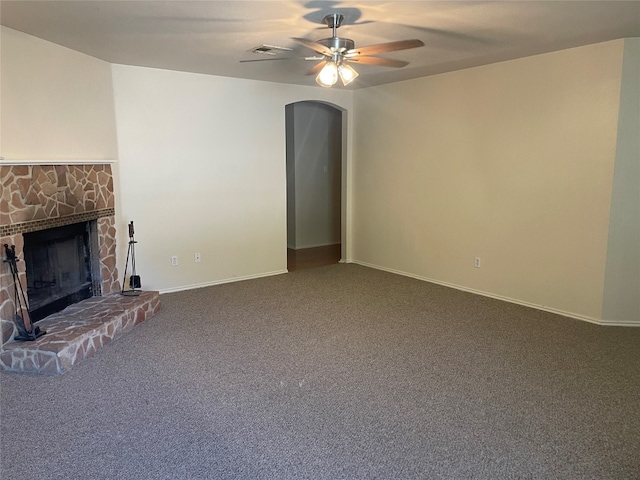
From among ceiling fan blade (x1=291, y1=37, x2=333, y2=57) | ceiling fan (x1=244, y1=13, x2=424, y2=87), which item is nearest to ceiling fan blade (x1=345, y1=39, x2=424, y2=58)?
ceiling fan (x1=244, y1=13, x2=424, y2=87)

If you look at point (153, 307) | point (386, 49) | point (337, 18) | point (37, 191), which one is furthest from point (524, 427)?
point (37, 191)

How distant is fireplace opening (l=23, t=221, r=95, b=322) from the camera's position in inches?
147

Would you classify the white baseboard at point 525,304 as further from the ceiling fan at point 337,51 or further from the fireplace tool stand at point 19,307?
the fireplace tool stand at point 19,307

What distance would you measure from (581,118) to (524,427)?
9.65 ft

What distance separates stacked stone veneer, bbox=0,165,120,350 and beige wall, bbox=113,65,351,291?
0.34 meters

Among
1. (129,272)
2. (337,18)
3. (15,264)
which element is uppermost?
(337,18)

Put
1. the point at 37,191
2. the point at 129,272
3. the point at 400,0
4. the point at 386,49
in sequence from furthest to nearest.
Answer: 1. the point at 129,272
2. the point at 37,191
3. the point at 386,49
4. the point at 400,0

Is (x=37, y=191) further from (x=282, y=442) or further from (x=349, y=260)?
(x=349, y=260)

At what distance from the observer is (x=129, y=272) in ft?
16.3

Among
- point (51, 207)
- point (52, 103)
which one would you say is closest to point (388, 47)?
point (52, 103)

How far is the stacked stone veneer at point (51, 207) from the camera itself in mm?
3352

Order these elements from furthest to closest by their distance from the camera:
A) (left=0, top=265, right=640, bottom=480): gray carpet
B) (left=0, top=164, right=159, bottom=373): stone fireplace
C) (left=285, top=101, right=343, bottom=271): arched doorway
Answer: (left=285, top=101, right=343, bottom=271): arched doorway
(left=0, top=164, right=159, bottom=373): stone fireplace
(left=0, top=265, right=640, bottom=480): gray carpet

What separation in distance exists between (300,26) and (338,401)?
2.60 m

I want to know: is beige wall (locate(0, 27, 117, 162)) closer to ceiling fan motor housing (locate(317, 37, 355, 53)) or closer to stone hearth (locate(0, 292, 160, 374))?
stone hearth (locate(0, 292, 160, 374))
